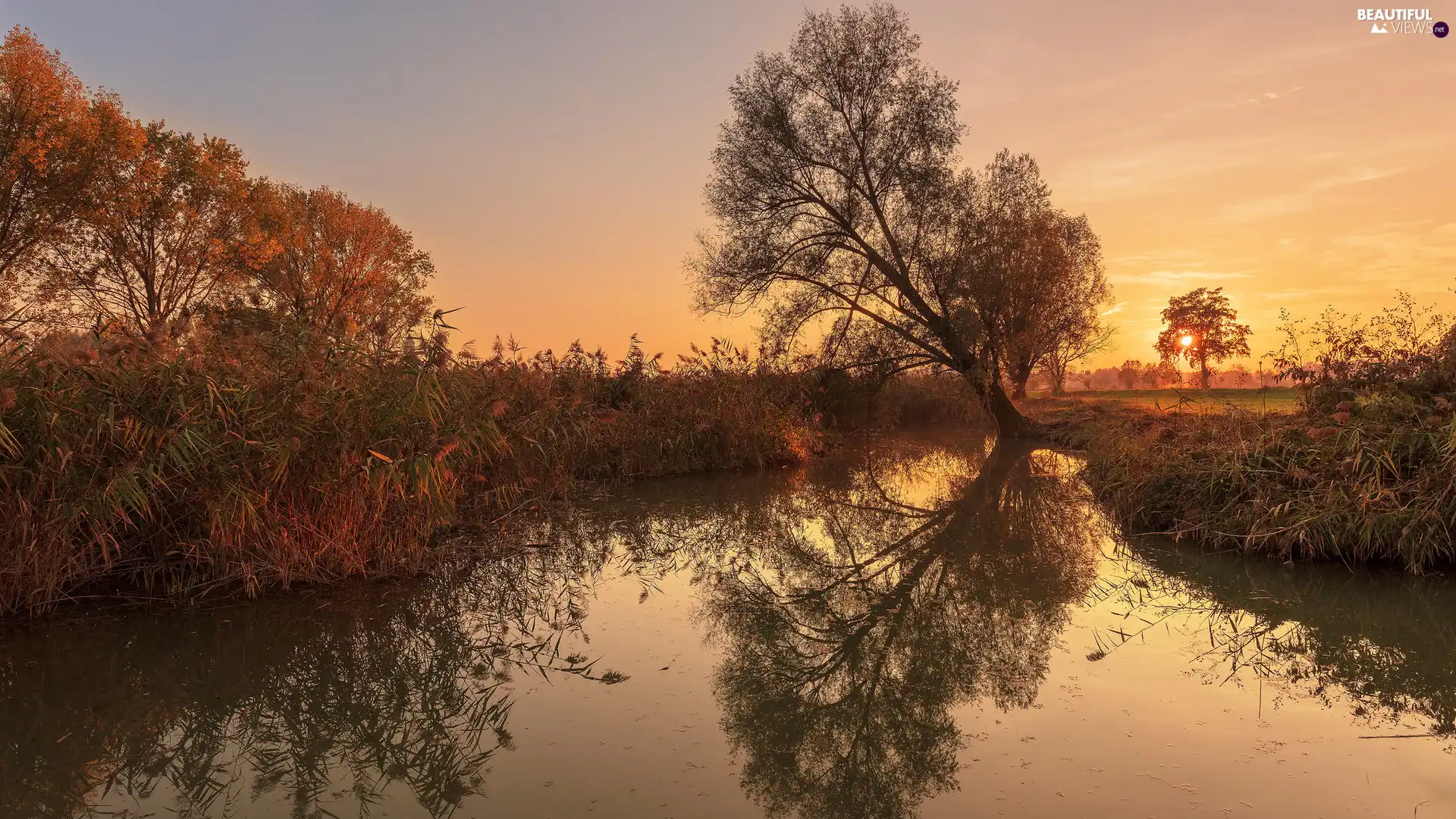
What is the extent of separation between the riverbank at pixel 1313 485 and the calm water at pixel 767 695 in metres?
0.37

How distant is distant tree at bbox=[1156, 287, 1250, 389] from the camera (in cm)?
5272

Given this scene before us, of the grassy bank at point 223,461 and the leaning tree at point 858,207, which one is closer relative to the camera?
the grassy bank at point 223,461

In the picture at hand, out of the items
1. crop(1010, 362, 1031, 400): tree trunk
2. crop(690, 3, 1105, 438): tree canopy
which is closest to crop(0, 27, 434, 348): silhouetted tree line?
crop(690, 3, 1105, 438): tree canopy

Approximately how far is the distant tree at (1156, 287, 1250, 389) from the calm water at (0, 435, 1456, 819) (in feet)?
178

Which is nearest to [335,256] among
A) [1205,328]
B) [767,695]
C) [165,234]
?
[165,234]

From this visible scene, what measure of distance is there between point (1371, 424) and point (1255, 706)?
17.2 feet

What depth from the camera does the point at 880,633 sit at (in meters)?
5.61

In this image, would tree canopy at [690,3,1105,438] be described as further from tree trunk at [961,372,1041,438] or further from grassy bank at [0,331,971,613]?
grassy bank at [0,331,971,613]

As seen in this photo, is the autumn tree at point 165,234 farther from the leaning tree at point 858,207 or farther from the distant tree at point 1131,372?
the distant tree at point 1131,372

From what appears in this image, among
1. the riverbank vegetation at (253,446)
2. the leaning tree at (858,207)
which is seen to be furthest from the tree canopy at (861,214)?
the riverbank vegetation at (253,446)

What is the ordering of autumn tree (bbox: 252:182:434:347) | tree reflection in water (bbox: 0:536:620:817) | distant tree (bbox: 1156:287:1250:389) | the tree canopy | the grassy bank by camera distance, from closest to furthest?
tree reflection in water (bbox: 0:536:620:817), the grassy bank, the tree canopy, autumn tree (bbox: 252:182:434:347), distant tree (bbox: 1156:287:1250:389)

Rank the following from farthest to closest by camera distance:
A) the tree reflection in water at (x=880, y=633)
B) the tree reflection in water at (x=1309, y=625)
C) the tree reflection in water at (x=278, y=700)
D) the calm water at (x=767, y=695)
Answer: the tree reflection in water at (x=1309, y=625), the tree reflection in water at (x=880, y=633), the tree reflection in water at (x=278, y=700), the calm water at (x=767, y=695)

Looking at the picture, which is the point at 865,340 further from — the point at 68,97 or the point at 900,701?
the point at 68,97

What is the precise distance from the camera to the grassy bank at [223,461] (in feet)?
18.4
